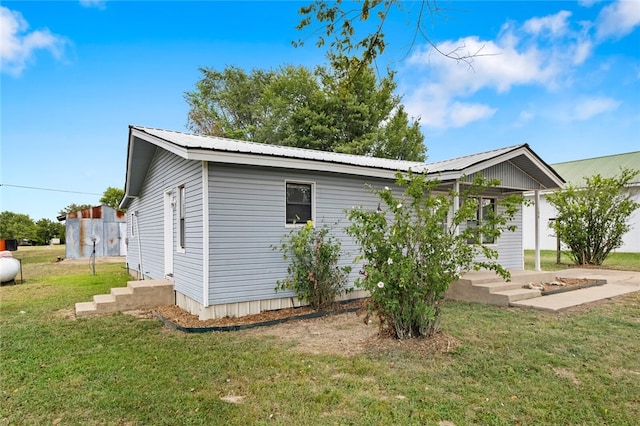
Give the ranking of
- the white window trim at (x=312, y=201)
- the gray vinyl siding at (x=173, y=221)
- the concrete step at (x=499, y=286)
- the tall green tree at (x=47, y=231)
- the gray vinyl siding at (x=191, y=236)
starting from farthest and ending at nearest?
the tall green tree at (x=47, y=231), the concrete step at (x=499, y=286), the white window trim at (x=312, y=201), the gray vinyl siding at (x=173, y=221), the gray vinyl siding at (x=191, y=236)

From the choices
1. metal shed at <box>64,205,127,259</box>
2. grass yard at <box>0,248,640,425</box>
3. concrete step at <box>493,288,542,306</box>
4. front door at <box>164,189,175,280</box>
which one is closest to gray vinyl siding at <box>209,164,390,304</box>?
grass yard at <box>0,248,640,425</box>

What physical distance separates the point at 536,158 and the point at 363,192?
4.87 meters

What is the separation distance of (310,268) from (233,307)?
5.03 feet

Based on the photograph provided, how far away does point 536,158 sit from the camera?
928 cm

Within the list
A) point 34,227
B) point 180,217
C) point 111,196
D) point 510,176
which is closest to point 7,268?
point 180,217

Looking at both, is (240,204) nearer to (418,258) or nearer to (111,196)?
(418,258)

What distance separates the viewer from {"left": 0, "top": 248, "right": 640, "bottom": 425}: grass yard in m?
2.96

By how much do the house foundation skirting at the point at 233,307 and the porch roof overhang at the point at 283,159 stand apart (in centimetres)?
248

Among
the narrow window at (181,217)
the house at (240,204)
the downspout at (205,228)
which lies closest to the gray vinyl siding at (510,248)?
the house at (240,204)

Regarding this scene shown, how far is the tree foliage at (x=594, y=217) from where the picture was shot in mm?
12695

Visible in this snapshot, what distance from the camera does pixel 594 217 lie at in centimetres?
1302

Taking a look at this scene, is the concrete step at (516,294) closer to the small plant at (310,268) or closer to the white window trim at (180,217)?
the small plant at (310,268)

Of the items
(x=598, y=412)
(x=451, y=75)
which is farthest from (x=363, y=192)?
(x=598, y=412)

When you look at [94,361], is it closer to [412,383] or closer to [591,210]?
[412,383]
